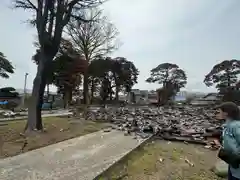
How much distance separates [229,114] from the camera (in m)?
2.47

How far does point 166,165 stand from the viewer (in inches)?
183

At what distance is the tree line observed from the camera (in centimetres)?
726

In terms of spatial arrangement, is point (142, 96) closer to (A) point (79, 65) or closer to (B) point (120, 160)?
(A) point (79, 65)

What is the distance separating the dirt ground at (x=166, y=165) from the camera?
3945 mm

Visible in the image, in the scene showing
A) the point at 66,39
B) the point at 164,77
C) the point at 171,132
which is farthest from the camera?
the point at 164,77

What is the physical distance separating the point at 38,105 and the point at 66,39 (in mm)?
16472

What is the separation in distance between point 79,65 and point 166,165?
732 inches

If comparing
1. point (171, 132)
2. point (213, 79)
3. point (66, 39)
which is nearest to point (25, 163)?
point (171, 132)

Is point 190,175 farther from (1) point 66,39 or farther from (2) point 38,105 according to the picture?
(1) point 66,39

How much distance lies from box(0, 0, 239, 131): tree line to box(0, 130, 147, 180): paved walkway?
2.34 meters

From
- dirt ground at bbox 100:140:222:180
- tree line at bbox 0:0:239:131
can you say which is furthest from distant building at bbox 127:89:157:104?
dirt ground at bbox 100:140:222:180

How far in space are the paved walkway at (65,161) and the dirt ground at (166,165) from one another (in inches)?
10.3

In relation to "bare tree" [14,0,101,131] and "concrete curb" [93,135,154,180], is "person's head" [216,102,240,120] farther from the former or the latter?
"bare tree" [14,0,101,131]

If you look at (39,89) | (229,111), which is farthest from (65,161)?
(39,89)
